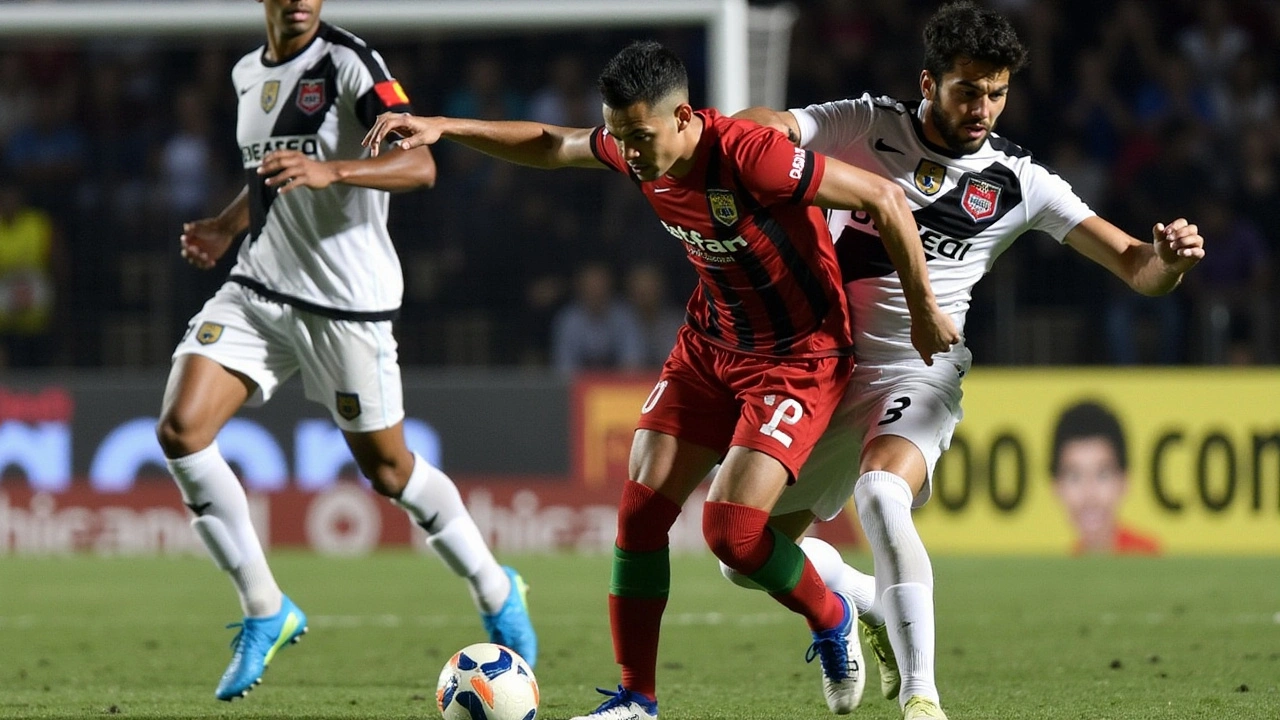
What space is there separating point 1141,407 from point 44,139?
7788 mm

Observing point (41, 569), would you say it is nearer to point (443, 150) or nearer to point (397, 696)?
point (443, 150)

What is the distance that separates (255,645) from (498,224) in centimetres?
682

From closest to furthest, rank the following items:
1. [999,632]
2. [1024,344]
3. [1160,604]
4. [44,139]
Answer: [999,632]
[1160,604]
[1024,344]
[44,139]

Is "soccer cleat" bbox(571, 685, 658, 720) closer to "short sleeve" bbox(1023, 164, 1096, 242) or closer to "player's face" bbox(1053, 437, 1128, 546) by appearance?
"short sleeve" bbox(1023, 164, 1096, 242)

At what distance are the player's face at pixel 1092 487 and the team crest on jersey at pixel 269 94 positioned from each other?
643cm

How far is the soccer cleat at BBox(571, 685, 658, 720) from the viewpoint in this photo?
480 centimetres

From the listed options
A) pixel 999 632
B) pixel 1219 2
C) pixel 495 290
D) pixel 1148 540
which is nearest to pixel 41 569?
pixel 495 290

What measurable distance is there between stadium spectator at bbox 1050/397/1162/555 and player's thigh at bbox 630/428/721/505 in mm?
6454

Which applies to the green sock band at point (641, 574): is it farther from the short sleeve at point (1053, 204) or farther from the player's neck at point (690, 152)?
the short sleeve at point (1053, 204)

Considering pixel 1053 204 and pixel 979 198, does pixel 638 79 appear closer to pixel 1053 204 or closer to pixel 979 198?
pixel 979 198

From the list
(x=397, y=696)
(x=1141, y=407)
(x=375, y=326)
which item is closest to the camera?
(x=397, y=696)

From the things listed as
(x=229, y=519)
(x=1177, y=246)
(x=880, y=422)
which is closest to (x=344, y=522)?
(x=229, y=519)

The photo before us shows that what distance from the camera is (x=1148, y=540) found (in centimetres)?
1099

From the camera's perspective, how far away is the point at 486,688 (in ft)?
15.5
